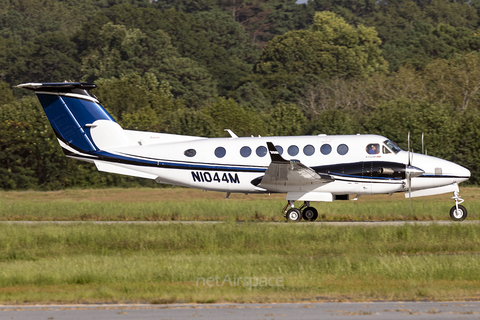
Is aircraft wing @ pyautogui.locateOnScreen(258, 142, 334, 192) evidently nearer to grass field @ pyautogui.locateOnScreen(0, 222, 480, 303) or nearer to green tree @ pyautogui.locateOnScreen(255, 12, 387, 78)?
grass field @ pyautogui.locateOnScreen(0, 222, 480, 303)

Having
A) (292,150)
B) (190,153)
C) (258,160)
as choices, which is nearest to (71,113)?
(190,153)

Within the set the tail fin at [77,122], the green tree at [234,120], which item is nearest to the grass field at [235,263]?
the tail fin at [77,122]

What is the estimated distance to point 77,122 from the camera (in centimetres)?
2266

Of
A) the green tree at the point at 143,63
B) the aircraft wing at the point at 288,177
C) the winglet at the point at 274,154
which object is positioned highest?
the green tree at the point at 143,63

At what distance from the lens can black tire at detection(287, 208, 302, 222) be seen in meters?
21.8

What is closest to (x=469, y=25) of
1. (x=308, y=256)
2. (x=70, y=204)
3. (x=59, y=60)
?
(x=59, y=60)

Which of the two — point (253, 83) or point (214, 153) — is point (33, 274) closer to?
point (214, 153)

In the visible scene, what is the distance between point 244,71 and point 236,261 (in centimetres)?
8366

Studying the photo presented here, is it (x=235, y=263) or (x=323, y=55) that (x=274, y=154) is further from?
(x=323, y=55)

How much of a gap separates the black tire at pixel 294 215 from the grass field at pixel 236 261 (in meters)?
1.39

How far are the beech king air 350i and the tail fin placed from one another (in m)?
0.03

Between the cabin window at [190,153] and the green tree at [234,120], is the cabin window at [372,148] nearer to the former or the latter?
the cabin window at [190,153]

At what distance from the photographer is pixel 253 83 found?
7862 centimetres

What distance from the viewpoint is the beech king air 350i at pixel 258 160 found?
69.8 ft
